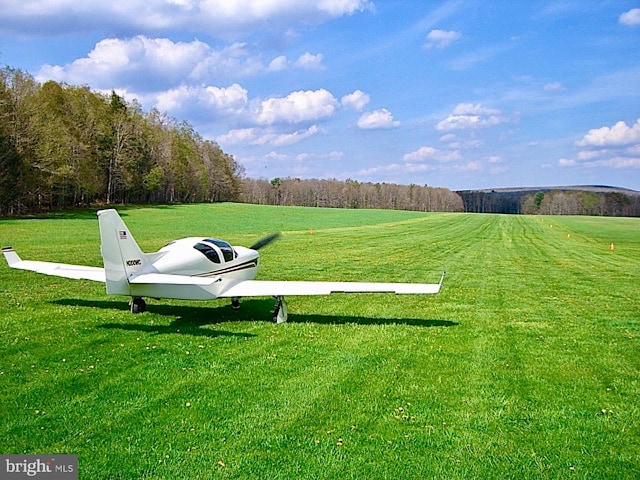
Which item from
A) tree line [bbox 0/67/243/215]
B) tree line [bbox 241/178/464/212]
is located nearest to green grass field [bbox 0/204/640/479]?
tree line [bbox 0/67/243/215]

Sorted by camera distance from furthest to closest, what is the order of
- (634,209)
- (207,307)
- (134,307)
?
1. (634,209)
2. (207,307)
3. (134,307)

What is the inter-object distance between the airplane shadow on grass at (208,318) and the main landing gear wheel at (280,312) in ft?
0.94

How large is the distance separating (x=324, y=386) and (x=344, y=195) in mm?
164378

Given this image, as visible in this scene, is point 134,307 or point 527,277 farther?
point 527,277

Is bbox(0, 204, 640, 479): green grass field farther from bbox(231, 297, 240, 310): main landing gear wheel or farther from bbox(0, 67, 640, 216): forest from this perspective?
bbox(0, 67, 640, 216): forest

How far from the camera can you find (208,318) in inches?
458

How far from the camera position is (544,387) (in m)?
7.57

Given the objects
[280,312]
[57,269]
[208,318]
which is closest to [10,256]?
[57,269]

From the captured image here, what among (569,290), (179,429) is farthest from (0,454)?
(569,290)

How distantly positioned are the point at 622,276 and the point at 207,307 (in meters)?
16.5

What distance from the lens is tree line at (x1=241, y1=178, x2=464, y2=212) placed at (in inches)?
6467

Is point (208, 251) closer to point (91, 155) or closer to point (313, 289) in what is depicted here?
point (313, 289)

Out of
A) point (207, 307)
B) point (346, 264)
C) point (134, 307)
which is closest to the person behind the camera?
point (134, 307)

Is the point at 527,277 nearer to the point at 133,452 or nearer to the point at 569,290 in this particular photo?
the point at 569,290
